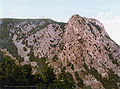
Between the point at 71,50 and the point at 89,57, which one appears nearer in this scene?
the point at 89,57

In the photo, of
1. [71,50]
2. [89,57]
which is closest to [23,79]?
[71,50]

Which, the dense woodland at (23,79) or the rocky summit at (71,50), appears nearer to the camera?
the dense woodland at (23,79)

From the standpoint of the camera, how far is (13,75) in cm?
3816

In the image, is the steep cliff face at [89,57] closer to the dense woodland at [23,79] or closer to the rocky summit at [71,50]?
the rocky summit at [71,50]

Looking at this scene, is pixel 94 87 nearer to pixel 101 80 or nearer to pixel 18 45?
pixel 101 80

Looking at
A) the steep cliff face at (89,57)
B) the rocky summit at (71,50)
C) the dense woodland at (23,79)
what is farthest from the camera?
the rocky summit at (71,50)

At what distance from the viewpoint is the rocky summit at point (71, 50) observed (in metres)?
70.0

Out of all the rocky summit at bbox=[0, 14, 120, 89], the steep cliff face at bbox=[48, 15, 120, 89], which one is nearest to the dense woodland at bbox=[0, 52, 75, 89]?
the rocky summit at bbox=[0, 14, 120, 89]

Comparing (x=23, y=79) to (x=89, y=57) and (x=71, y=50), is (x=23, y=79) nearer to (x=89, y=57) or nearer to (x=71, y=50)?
(x=71, y=50)

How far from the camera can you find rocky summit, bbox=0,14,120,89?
70000 mm

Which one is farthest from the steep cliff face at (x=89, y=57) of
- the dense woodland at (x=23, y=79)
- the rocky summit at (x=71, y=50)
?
the dense woodland at (x=23, y=79)

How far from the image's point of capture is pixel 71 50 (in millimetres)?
79688

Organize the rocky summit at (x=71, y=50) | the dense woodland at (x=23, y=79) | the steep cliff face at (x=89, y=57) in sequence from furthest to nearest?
1. the rocky summit at (x=71, y=50)
2. the steep cliff face at (x=89, y=57)
3. the dense woodland at (x=23, y=79)

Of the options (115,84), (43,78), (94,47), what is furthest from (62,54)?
(43,78)
